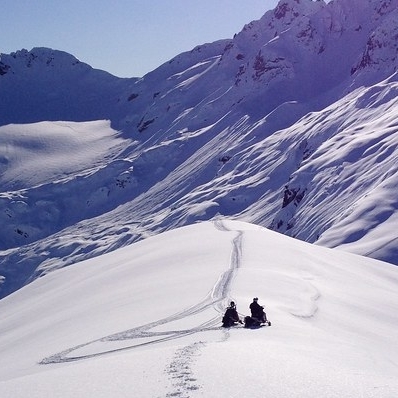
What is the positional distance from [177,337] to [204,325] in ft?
6.94

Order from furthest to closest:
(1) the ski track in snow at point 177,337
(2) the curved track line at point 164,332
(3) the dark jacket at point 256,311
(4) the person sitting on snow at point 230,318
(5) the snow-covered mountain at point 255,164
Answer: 1. (5) the snow-covered mountain at point 255,164
2. (4) the person sitting on snow at point 230,318
3. (3) the dark jacket at point 256,311
4. (2) the curved track line at point 164,332
5. (1) the ski track in snow at point 177,337

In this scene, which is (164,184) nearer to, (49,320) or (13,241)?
(13,241)

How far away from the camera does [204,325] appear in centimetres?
2130

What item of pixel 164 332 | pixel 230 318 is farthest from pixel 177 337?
pixel 230 318

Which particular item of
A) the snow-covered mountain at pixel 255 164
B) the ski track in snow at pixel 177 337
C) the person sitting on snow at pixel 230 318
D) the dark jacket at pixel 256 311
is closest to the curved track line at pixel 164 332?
the ski track in snow at pixel 177 337

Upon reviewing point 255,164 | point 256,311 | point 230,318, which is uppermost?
point 256,311

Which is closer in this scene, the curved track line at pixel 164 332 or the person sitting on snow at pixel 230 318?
the curved track line at pixel 164 332

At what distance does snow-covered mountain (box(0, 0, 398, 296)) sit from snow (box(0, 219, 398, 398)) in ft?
133

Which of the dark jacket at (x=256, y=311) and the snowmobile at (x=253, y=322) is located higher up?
the dark jacket at (x=256, y=311)

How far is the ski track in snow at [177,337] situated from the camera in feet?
42.2

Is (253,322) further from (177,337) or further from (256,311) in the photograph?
(177,337)

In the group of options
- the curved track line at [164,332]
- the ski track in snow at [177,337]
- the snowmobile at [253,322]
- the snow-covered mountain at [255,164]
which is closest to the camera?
the ski track in snow at [177,337]

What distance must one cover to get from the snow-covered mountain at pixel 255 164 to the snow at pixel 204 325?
4058cm

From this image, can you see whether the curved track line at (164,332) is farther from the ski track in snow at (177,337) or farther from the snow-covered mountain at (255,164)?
the snow-covered mountain at (255,164)
